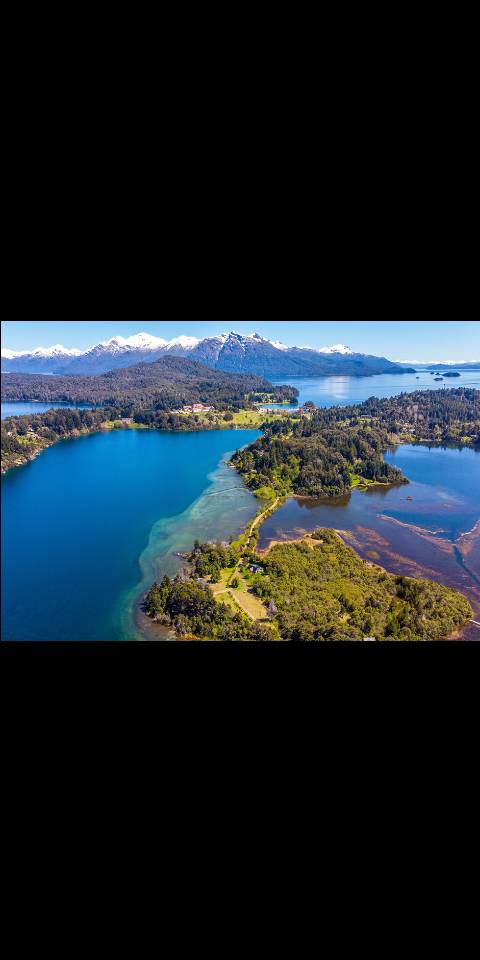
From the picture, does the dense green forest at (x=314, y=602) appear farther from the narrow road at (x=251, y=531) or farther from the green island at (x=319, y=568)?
the narrow road at (x=251, y=531)

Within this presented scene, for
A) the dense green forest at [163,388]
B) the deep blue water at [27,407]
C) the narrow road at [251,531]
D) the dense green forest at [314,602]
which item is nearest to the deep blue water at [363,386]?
the dense green forest at [163,388]

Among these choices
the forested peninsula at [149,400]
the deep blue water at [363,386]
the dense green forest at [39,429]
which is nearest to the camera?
the dense green forest at [39,429]

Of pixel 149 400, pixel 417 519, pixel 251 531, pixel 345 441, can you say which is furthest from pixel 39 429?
pixel 417 519

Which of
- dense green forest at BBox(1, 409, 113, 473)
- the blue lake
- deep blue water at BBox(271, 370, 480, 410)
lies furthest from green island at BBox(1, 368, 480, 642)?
the blue lake

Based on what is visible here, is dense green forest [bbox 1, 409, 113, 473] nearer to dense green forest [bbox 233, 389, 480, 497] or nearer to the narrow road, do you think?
the narrow road

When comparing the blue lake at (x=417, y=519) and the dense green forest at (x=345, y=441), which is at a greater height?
the dense green forest at (x=345, y=441)
